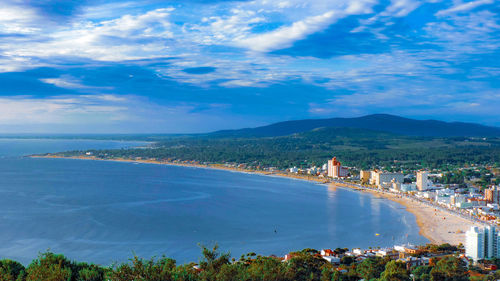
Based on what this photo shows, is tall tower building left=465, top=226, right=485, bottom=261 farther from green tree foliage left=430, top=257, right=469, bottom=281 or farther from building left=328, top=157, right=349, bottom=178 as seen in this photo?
building left=328, top=157, right=349, bottom=178

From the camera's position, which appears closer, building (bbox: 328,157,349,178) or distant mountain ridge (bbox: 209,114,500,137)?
building (bbox: 328,157,349,178)

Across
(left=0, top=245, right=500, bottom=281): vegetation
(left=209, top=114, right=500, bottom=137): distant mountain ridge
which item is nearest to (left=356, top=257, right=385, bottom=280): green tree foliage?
(left=0, top=245, right=500, bottom=281): vegetation

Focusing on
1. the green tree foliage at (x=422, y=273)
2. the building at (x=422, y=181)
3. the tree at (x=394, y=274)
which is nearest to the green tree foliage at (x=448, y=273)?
the green tree foliage at (x=422, y=273)

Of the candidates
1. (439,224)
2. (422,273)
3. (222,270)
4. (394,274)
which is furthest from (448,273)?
(439,224)

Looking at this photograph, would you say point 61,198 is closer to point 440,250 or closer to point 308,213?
point 308,213

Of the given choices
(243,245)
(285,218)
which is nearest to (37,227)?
(243,245)

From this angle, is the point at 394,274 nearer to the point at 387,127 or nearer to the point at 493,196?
the point at 493,196
